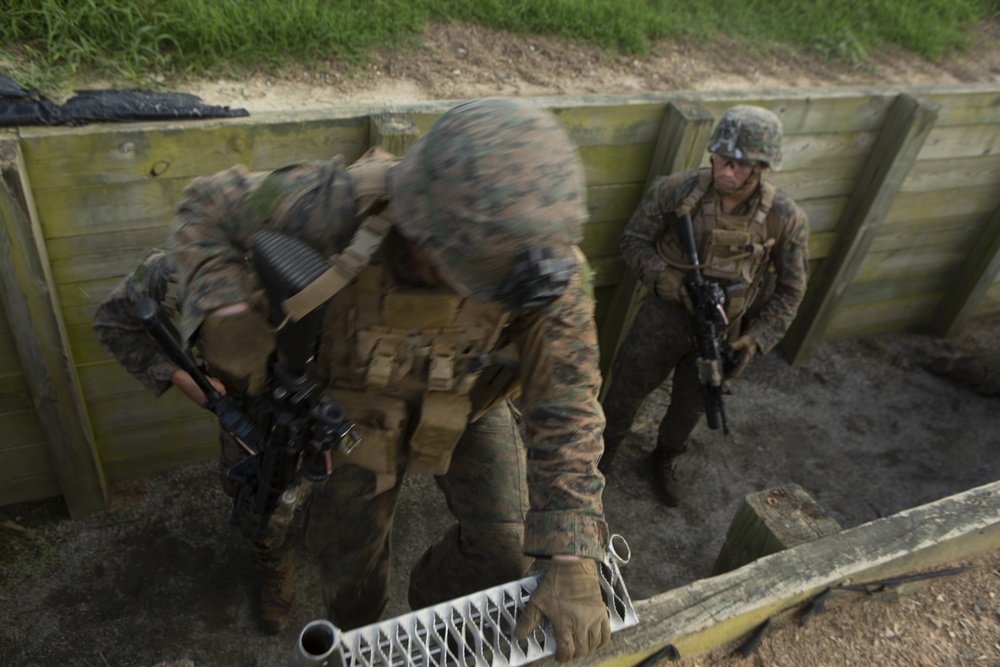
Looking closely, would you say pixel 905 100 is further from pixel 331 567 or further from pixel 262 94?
pixel 331 567

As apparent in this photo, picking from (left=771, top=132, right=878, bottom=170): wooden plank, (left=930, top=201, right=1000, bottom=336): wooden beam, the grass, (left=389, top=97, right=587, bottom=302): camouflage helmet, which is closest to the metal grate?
(left=389, top=97, right=587, bottom=302): camouflage helmet

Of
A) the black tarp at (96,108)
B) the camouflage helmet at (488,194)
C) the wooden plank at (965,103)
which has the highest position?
the camouflage helmet at (488,194)

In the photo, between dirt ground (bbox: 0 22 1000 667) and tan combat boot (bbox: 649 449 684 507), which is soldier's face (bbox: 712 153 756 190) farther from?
tan combat boot (bbox: 649 449 684 507)

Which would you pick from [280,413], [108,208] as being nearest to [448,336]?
[280,413]

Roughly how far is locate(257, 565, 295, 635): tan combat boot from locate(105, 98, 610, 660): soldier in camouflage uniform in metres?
0.59

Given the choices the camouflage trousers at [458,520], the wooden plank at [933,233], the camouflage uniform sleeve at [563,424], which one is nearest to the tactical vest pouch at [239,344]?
the camouflage trousers at [458,520]

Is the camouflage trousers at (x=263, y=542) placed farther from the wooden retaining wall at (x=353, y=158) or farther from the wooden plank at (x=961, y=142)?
the wooden plank at (x=961, y=142)

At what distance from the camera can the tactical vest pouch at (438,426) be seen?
97.0 inches

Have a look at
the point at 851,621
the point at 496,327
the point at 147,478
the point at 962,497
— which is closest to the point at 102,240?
the point at 147,478

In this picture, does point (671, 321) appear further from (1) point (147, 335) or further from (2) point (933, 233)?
(2) point (933, 233)

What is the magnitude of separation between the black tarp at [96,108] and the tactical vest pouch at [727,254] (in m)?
2.25

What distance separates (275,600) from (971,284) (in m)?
5.45

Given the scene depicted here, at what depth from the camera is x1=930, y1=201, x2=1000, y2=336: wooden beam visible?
571 centimetres

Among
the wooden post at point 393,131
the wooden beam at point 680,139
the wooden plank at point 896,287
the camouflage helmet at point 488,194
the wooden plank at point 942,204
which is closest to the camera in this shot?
the camouflage helmet at point 488,194
